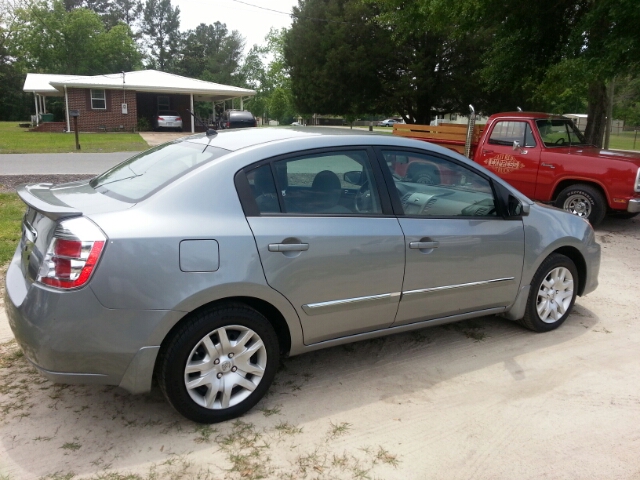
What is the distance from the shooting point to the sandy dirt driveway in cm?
279

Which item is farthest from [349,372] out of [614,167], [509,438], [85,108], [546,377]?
[85,108]

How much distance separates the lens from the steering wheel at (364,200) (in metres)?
3.54

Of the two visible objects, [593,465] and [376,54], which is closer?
[593,465]

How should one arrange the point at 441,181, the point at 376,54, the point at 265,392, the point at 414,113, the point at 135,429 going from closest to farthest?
the point at 135,429 → the point at 265,392 → the point at 441,181 → the point at 376,54 → the point at 414,113

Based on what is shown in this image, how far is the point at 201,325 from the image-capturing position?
2.91 meters

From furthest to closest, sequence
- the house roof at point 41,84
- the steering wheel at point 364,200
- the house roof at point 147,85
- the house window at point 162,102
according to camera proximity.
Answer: the house window at point 162,102 → the house roof at point 41,84 → the house roof at point 147,85 → the steering wheel at point 364,200

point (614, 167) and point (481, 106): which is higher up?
point (481, 106)

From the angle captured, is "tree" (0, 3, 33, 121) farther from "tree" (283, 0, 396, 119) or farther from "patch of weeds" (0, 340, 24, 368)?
"patch of weeds" (0, 340, 24, 368)

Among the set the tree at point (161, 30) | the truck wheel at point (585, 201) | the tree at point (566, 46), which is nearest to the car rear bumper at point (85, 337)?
the truck wheel at point (585, 201)

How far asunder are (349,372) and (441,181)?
1592 millimetres

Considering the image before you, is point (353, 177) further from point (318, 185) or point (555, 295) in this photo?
point (555, 295)

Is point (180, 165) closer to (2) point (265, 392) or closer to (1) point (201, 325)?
(1) point (201, 325)

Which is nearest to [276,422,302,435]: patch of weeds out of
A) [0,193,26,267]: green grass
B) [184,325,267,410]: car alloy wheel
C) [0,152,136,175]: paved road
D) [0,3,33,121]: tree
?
[184,325,267,410]: car alloy wheel

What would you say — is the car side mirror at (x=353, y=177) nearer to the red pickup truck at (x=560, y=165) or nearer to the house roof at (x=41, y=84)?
the red pickup truck at (x=560, y=165)
